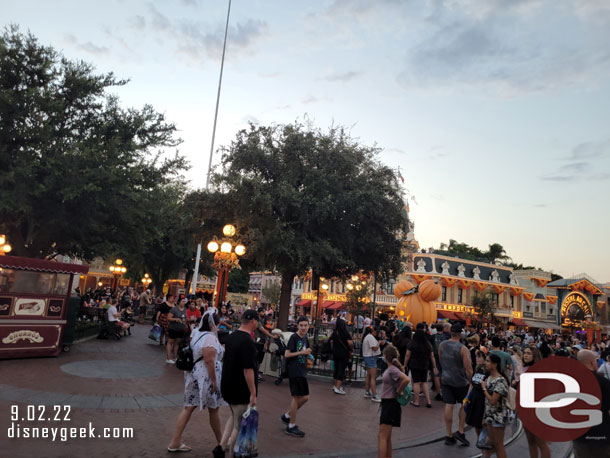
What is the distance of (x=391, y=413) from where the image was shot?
214 inches

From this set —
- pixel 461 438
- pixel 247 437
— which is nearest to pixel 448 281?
pixel 461 438

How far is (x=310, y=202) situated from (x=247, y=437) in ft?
42.5

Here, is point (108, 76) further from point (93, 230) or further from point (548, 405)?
point (548, 405)

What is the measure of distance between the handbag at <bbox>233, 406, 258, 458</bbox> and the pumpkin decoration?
2234 cm

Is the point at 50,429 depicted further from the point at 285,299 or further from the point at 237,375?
the point at 285,299

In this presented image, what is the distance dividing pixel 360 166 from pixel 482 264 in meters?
37.1

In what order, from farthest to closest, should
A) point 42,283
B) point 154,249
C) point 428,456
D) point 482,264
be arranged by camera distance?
1. point 482,264
2. point 154,249
3. point 42,283
4. point 428,456

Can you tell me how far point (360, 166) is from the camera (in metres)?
19.3

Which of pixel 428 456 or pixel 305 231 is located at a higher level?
pixel 305 231

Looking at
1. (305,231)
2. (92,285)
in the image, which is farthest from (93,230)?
(92,285)

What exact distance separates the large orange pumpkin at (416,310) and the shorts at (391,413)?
2110 centimetres

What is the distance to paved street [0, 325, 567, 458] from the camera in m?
5.58

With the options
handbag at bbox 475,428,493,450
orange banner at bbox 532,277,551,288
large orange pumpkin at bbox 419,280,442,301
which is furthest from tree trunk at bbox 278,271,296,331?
orange banner at bbox 532,277,551,288

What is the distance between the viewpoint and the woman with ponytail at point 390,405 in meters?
5.36
